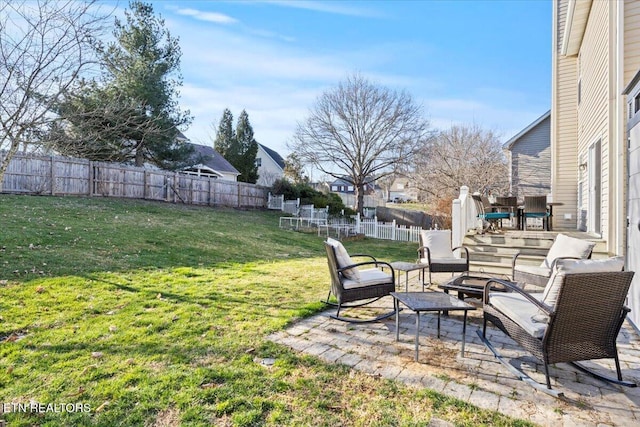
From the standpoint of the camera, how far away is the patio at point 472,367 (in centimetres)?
233

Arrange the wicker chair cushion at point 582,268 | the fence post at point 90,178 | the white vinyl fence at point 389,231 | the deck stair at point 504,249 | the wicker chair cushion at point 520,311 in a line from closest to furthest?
1. the wicker chair cushion at point 520,311
2. the wicker chair cushion at point 582,268
3. the deck stair at point 504,249
4. the fence post at point 90,178
5. the white vinyl fence at point 389,231

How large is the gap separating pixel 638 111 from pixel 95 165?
16788 millimetres

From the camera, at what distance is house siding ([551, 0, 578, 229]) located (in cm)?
962

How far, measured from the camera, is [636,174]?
13.0ft

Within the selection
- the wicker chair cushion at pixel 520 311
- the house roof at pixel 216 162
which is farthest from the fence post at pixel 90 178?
the wicker chair cushion at pixel 520 311

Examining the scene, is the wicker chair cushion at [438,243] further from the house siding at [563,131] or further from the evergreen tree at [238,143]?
the evergreen tree at [238,143]

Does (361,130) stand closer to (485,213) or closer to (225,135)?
(225,135)

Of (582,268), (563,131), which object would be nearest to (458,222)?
(563,131)

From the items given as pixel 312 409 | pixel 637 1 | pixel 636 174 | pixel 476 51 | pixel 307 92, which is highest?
pixel 307 92

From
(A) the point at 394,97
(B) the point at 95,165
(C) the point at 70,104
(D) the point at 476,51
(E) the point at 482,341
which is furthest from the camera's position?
(A) the point at 394,97

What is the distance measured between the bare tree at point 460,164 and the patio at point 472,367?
14.8 meters

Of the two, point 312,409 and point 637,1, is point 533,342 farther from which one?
point 637,1

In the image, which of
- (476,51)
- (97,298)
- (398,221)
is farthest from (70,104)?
(398,221)

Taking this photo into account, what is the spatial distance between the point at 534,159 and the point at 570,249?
43.2 ft
